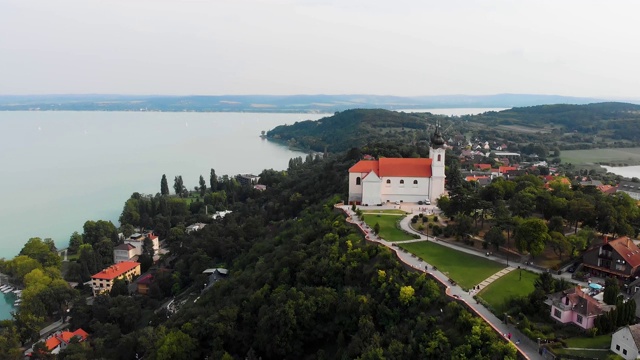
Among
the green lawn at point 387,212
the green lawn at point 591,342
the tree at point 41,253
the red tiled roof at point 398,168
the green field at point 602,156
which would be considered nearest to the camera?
the green lawn at point 591,342

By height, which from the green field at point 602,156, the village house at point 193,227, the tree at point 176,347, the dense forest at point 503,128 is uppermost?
the dense forest at point 503,128

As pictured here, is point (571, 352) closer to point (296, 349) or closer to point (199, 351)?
point (296, 349)

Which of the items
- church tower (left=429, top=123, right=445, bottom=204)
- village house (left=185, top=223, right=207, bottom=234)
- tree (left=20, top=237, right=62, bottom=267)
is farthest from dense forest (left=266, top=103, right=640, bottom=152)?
tree (left=20, top=237, right=62, bottom=267)

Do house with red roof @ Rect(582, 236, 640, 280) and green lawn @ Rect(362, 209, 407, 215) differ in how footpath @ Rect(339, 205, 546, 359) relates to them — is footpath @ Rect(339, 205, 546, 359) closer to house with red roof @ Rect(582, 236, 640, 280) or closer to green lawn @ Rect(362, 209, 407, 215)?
green lawn @ Rect(362, 209, 407, 215)

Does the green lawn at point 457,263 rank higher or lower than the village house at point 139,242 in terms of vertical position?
higher

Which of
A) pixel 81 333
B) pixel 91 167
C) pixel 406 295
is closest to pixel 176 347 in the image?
pixel 406 295

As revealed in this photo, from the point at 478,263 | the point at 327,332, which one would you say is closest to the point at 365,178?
the point at 478,263

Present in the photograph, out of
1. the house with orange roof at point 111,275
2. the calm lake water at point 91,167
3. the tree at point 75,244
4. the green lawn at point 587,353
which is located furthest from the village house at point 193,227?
the green lawn at point 587,353

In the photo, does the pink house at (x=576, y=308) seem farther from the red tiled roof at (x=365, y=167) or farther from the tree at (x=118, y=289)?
the tree at (x=118, y=289)
